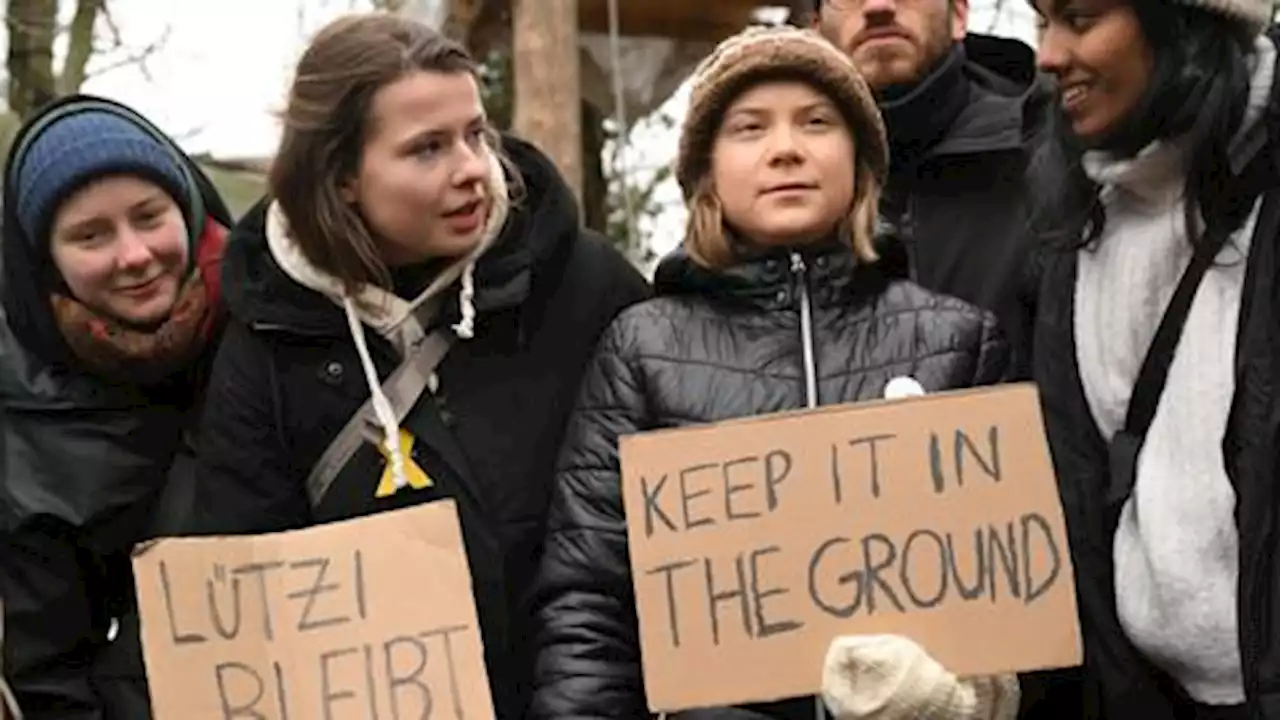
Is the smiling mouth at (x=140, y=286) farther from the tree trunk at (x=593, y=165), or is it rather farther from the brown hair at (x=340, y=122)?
the tree trunk at (x=593, y=165)

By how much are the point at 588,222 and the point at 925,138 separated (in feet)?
17.3

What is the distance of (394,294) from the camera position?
2668 millimetres

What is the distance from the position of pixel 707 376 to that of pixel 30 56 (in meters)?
6.94

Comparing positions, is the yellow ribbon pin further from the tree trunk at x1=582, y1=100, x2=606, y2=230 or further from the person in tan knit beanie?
the tree trunk at x1=582, y1=100, x2=606, y2=230

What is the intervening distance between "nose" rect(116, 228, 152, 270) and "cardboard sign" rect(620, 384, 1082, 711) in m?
0.92

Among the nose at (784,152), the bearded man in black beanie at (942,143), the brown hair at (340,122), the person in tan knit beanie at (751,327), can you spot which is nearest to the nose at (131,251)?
the brown hair at (340,122)

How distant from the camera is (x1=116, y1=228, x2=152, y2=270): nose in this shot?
279 cm

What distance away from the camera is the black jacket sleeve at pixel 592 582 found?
2.39 metres

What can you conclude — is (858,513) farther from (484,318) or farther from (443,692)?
(484,318)

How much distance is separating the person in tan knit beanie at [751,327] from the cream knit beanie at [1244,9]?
436 millimetres

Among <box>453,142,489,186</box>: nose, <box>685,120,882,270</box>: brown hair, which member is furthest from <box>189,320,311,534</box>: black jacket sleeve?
<box>685,120,882,270</box>: brown hair

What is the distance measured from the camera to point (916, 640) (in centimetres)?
217

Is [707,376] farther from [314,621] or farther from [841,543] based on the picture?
[314,621]

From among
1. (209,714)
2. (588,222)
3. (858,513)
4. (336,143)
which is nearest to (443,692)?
(209,714)
